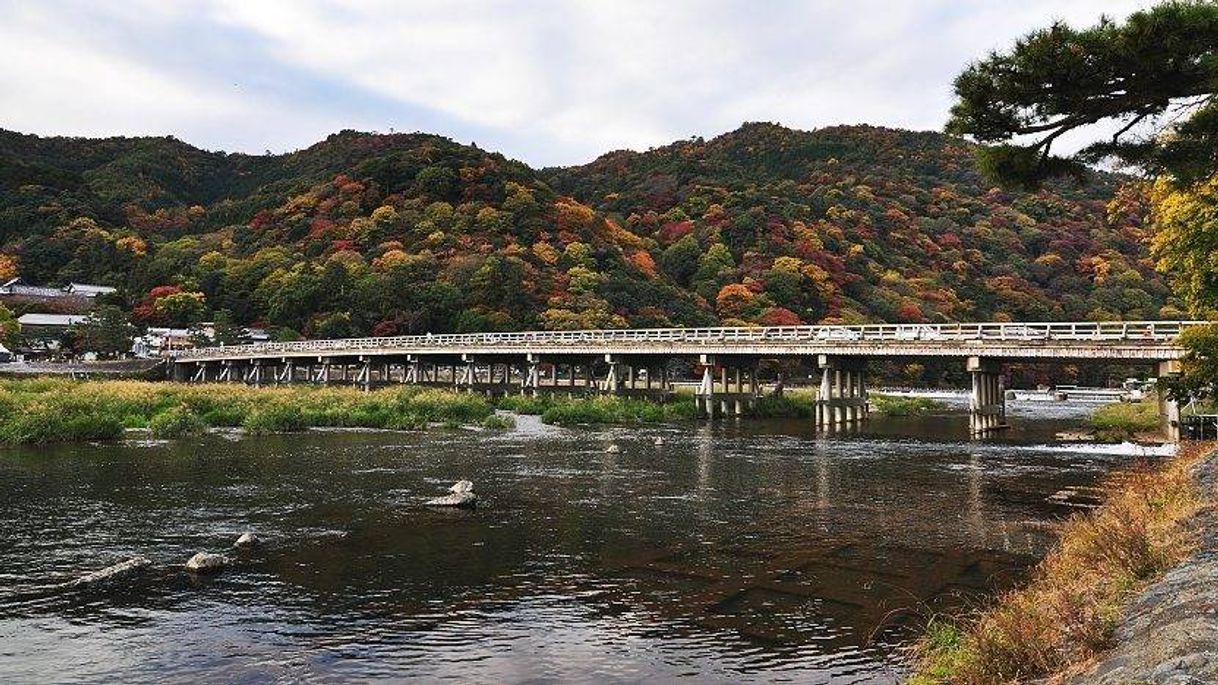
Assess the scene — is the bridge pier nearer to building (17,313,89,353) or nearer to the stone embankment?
the stone embankment

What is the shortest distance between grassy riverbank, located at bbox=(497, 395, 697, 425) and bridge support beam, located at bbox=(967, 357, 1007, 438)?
16336 mm

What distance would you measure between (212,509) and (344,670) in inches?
423

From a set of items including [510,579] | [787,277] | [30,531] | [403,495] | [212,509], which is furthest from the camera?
[787,277]

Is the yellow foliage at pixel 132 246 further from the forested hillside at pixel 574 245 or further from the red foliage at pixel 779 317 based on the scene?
the red foliage at pixel 779 317

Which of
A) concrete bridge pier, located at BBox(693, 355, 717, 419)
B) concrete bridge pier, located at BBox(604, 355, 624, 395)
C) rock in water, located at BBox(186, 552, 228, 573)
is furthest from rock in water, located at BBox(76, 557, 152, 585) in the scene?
concrete bridge pier, located at BBox(604, 355, 624, 395)

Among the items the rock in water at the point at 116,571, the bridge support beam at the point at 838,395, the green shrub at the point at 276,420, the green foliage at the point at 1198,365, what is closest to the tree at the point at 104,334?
the green shrub at the point at 276,420

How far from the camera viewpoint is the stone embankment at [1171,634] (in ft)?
17.0

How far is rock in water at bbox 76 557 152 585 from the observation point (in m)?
12.0

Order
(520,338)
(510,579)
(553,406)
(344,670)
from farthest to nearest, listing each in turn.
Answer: (520,338)
(553,406)
(510,579)
(344,670)

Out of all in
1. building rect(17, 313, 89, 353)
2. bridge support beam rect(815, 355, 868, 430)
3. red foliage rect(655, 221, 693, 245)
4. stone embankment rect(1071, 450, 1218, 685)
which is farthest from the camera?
red foliage rect(655, 221, 693, 245)

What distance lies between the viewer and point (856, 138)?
16012 cm

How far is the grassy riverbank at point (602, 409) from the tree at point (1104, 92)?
32662mm

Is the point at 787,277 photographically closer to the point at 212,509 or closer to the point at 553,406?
the point at 553,406

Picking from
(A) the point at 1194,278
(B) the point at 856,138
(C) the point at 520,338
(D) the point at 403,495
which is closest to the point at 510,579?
(D) the point at 403,495
